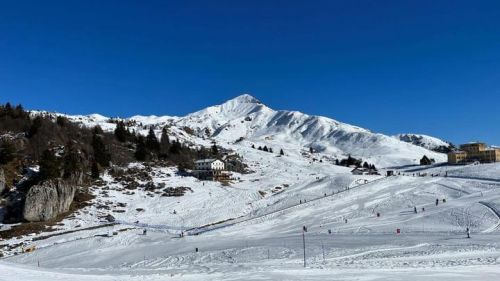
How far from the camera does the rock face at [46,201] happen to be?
68.8 m

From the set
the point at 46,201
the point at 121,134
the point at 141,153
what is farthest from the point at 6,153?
the point at 121,134

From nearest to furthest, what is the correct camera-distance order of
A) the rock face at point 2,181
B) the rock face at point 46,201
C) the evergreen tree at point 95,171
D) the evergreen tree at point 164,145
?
the rock face at point 46,201 → the rock face at point 2,181 → the evergreen tree at point 95,171 → the evergreen tree at point 164,145

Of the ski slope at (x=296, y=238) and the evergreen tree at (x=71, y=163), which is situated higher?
the evergreen tree at (x=71, y=163)

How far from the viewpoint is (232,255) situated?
43562mm

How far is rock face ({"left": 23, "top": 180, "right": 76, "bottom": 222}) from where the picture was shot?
68.8 m

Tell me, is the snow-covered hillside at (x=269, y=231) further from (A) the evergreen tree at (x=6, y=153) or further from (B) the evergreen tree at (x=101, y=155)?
(A) the evergreen tree at (x=6, y=153)

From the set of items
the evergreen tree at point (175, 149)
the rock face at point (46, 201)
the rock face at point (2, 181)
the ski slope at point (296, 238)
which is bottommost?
the ski slope at point (296, 238)

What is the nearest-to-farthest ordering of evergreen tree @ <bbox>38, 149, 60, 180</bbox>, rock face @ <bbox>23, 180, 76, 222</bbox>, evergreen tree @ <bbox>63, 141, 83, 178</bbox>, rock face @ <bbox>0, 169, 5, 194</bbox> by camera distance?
rock face @ <bbox>23, 180, 76, 222</bbox> → evergreen tree @ <bbox>38, 149, 60, 180</bbox> → rock face @ <bbox>0, 169, 5, 194</bbox> → evergreen tree @ <bbox>63, 141, 83, 178</bbox>

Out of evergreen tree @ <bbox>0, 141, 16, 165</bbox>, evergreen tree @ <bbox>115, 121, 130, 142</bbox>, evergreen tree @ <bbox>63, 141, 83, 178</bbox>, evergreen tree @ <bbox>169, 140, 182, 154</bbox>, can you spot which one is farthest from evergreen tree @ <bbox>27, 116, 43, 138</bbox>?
evergreen tree @ <bbox>169, 140, 182, 154</bbox>

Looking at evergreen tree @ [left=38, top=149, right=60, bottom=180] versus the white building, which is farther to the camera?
the white building

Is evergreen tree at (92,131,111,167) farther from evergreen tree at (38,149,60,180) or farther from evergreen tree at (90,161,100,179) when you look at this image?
evergreen tree at (38,149,60,180)

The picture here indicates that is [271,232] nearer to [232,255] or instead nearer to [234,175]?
[232,255]

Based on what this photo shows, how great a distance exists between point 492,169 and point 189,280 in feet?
261

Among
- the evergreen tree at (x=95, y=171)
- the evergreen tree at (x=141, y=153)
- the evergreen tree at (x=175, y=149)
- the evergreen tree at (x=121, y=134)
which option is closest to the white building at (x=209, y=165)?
the evergreen tree at (x=175, y=149)
